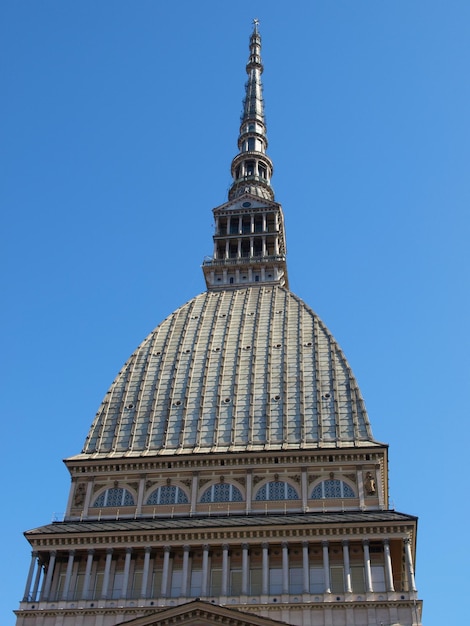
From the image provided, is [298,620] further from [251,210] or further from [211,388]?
[251,210]

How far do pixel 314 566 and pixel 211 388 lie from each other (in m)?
18.6

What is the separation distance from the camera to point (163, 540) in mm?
58812

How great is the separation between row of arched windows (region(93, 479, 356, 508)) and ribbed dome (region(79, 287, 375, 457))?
2.87 m

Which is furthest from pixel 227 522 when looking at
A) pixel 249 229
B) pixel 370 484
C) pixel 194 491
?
pixel 249 229

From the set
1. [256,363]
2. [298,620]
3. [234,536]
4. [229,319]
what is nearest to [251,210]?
[229,319]

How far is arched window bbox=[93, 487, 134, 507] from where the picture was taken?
6375 centimetres

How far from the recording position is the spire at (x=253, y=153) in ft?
323

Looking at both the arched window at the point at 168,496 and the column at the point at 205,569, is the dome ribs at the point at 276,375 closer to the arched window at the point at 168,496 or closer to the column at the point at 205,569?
the arched window at the point at 168,496

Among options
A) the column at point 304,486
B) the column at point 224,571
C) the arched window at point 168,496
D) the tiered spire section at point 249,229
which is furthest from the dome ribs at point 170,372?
the column at point 224,571

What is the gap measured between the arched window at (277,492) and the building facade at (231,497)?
84mm

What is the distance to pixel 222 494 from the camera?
206ft

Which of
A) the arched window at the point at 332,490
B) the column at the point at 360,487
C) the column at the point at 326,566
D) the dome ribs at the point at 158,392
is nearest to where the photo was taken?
the column at the point at 326,566

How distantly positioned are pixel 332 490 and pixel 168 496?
11377 millimetres

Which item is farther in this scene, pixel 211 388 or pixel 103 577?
pixel 211 388
